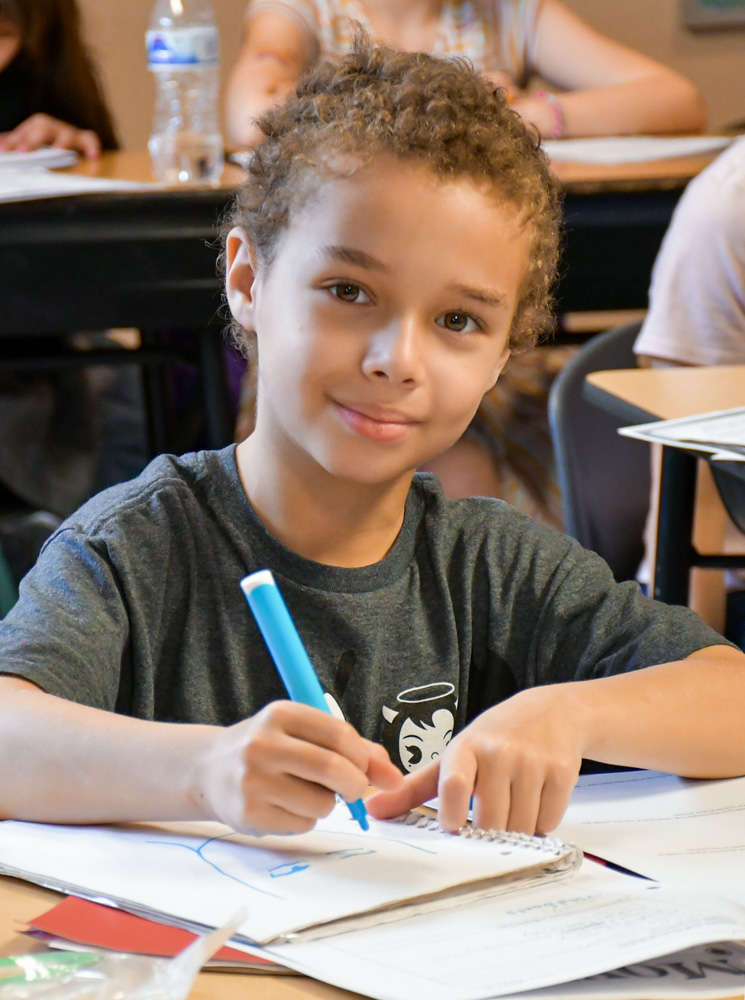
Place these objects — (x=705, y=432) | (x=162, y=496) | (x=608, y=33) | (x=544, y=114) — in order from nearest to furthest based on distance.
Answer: (x=162, y=496), (x=705, y=432), (x=544, y=114), (x=608, y=33)

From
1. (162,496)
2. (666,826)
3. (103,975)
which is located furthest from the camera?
(162,496)

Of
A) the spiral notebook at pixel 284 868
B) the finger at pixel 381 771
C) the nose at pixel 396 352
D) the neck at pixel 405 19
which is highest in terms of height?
Answer: the neck at pixel 405 19

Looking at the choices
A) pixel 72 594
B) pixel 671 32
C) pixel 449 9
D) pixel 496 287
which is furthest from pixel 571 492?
pixel 671 32

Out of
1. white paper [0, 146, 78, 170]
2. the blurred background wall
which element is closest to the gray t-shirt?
white paper [0, 146, 78, 170]

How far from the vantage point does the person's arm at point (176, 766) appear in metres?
0.54

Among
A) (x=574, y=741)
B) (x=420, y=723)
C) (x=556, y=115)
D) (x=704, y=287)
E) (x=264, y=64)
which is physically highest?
(x=264, y=64)

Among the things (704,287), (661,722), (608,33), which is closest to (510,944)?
(661,722)

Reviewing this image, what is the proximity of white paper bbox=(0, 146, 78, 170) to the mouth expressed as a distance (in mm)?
1693

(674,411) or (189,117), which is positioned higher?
(189,117)

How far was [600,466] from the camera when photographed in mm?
1550

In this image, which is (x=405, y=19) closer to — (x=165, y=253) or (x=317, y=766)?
(x=165, y=253)

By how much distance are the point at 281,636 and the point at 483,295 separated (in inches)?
14.2

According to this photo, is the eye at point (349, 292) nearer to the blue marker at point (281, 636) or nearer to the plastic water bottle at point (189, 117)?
the blue marker at point (281, 636)

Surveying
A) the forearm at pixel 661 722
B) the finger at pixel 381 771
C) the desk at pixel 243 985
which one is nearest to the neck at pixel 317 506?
the forearm at pixel 661 722
